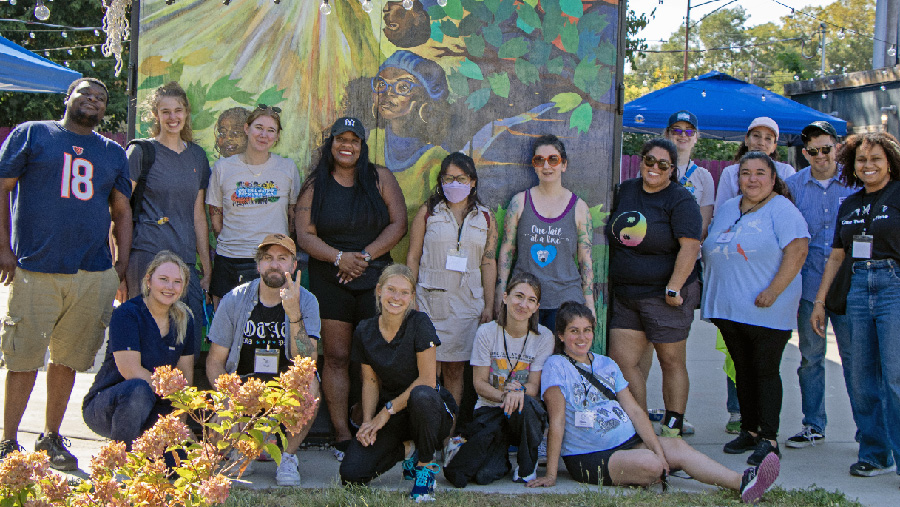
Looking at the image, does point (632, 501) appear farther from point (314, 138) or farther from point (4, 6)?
point (4, 6)

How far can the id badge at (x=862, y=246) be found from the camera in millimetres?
4473

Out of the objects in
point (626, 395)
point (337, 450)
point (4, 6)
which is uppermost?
point (4, 6)

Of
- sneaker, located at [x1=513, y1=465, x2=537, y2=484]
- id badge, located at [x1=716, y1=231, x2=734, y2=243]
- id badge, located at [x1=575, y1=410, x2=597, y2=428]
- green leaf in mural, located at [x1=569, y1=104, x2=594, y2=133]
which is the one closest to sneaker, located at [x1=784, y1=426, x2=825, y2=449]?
id badge, located at [x1=716, y1=231, x2=734, y2=243]

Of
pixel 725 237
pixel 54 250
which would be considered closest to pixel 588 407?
pixel 725 237

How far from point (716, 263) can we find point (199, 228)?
10.6 feet

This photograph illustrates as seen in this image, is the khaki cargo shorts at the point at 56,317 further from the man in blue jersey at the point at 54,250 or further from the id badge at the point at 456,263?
the id badge at the point at 456,263

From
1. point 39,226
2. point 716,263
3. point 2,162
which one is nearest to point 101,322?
point 39,226

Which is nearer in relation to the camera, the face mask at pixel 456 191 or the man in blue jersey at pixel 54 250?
the man in blue jersey at pixel 54 250

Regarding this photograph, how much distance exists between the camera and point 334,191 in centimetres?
500

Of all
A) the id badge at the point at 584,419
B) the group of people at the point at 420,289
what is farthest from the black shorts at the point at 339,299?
the id badge at the point at 584,419

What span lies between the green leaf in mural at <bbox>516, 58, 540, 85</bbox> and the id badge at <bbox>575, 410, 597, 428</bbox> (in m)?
2.32

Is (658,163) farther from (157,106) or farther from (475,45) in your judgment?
(157,106)

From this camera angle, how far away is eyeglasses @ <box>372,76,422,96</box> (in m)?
5.34

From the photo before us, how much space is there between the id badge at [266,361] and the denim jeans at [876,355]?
3241 millimetres
